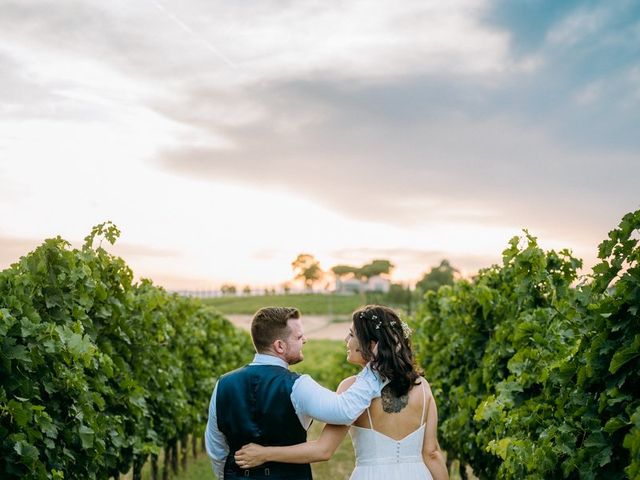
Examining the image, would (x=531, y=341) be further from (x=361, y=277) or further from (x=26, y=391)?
(x=361, y=277)

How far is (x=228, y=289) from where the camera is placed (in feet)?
436

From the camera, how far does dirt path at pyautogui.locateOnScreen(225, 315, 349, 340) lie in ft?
308

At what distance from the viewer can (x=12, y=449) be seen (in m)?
6.14

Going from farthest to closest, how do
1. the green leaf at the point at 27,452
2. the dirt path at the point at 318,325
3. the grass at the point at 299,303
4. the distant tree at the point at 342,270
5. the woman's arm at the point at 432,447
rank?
1. the distant tree at the point at 342,270
2. the grass at the point at 299,303
3. the dirt path at the point at 318,325
4. the green leaf at the point at 27,452
5. the woman's arm at the point at 432,447

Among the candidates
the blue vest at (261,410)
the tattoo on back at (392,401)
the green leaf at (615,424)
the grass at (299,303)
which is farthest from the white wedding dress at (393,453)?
the grass at (299,303)

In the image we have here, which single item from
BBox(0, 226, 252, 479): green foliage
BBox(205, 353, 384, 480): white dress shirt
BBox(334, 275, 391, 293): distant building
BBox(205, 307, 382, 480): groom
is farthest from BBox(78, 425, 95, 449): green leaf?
BBox(334, 275, 391, 293): distant building

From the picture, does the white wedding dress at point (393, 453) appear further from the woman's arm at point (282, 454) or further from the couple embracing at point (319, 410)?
the woman's arm at point (282, 454)

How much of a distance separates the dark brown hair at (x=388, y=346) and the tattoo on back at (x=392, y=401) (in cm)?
4

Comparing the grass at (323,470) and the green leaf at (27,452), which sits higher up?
the green leaf at (27,452)

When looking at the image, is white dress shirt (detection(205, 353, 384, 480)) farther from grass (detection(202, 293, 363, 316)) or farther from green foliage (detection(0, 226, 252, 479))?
grass (detection(202, 293, 363, 316))

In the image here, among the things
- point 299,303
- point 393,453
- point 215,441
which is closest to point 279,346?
point 215,441

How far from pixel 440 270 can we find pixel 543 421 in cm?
10913

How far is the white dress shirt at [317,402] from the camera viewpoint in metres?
5.12

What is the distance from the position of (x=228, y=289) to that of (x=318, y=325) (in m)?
29.7
